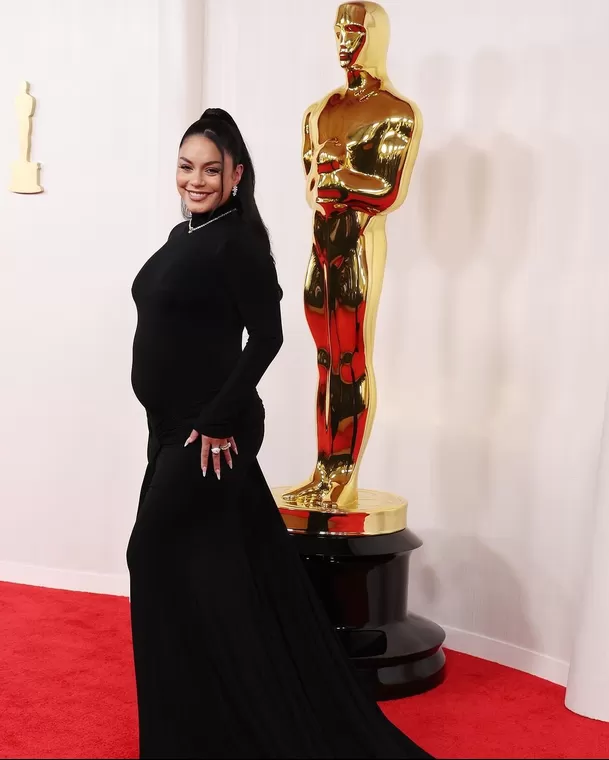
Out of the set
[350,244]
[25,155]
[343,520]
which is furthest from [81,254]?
[343,520]

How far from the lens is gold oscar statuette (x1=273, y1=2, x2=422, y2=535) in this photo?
3.45m

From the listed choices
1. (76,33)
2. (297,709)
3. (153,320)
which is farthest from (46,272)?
(297,709)

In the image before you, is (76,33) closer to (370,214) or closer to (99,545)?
(370,214)

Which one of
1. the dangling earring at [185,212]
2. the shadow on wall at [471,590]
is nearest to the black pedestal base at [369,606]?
the shadow on wall at [471,590]

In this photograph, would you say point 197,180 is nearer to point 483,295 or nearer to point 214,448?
point 214,448

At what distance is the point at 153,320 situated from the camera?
2.59 metres

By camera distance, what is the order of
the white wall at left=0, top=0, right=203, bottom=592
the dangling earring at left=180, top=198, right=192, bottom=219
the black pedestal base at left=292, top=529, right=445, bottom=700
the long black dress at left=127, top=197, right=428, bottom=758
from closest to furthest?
the long black dress at left=127, top=197, right=428, bottom=758, the dangling earring at left=180, top=198, right=192, bottom=219, the black pedestal base at left=292, top=529, right=445, bottom=700, the white wall at left=0, top=0, right=203, bottom=592

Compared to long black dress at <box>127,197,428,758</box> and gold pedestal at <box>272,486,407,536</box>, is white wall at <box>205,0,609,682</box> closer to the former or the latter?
gold pedestal at <box>272,486,407,536</box>

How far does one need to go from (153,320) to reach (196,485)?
422mm

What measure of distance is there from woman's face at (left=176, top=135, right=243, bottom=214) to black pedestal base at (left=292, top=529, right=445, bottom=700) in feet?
4.29

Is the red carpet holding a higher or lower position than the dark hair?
lower

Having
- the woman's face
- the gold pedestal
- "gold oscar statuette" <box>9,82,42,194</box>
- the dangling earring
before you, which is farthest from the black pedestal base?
"gold oscar statuette" <box>9,82,42,194</box>

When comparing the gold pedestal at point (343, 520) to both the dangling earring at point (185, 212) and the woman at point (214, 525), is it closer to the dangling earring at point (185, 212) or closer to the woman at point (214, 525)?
the woman at point (214, 525)

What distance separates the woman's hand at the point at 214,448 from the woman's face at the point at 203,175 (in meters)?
0.57
